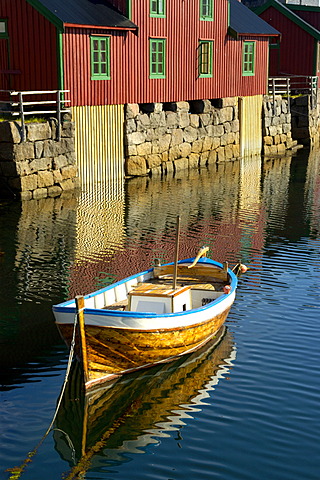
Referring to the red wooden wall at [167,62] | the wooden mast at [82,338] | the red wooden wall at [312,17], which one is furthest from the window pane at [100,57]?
the red wooden wall at [312,17]

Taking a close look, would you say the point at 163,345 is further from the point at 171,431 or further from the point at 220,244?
the point at 220,244

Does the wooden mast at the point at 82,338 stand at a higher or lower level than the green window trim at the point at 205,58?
lower

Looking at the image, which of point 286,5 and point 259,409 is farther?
point 286,5

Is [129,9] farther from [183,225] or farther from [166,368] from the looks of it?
[166,368]

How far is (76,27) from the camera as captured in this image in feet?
93.1

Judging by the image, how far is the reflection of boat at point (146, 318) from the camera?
12672 millimetres

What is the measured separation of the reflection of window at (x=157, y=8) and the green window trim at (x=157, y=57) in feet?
3.31

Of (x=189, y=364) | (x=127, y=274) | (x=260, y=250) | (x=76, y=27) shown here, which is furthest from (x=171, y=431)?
(x=76, y=27)

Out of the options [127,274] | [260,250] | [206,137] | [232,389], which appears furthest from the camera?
[206,137]

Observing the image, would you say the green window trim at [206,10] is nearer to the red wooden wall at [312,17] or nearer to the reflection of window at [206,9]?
the reflection of window at [206,9]

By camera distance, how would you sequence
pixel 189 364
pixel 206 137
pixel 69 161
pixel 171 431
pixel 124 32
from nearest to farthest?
pixel 171 431, pixel 189 364, pixel 69 161, pixel 124 32, pixel 206 137

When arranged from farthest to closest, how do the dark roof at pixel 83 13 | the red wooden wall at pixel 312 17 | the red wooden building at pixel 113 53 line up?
the red wooden wall at pixel 312 17
the red wooden building at pixel 113 53
the dark roof at pixel 83 13

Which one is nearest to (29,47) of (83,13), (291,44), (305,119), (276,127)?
(83,13)

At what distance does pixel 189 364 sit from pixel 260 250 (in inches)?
317
